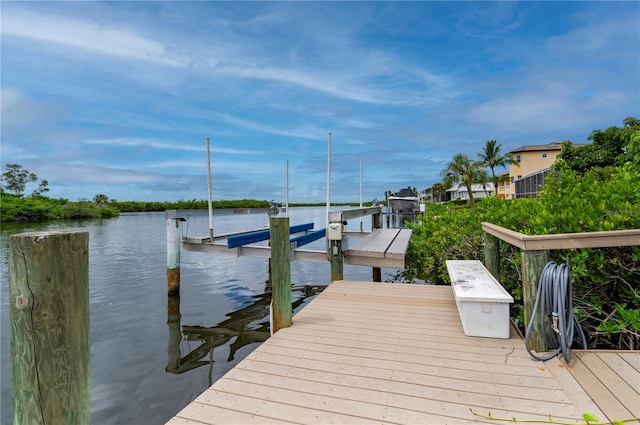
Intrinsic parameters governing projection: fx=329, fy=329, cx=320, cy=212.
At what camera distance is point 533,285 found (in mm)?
2730

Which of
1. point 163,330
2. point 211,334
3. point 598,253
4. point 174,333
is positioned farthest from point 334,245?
point 163,330

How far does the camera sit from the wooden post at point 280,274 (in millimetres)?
3734

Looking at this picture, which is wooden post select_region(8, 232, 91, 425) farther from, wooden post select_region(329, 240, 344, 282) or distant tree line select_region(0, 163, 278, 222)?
distant tree line select_region(0, 163, 278, 222)

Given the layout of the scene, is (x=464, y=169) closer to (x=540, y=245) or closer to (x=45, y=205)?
(x=540, y=245)

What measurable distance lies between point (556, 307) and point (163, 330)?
257 inches

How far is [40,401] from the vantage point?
1282 millimetres

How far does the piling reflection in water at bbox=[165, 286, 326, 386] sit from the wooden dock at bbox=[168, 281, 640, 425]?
2440 millimetres

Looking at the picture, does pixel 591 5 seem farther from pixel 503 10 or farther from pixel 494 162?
pixel 494 162

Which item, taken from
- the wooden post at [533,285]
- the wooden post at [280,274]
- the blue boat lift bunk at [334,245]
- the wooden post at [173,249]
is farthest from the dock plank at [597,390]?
the wooden post at [173,249]

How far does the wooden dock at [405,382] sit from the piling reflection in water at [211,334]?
2.44 m

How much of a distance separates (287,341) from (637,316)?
295 centimetres

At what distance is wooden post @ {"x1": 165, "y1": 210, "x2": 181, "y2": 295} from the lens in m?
7.71

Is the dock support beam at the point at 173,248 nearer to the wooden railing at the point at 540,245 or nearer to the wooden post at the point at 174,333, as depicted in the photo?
the wooden post at the point at 174,333

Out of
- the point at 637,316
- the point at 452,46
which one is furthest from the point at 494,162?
the point at 637,316
